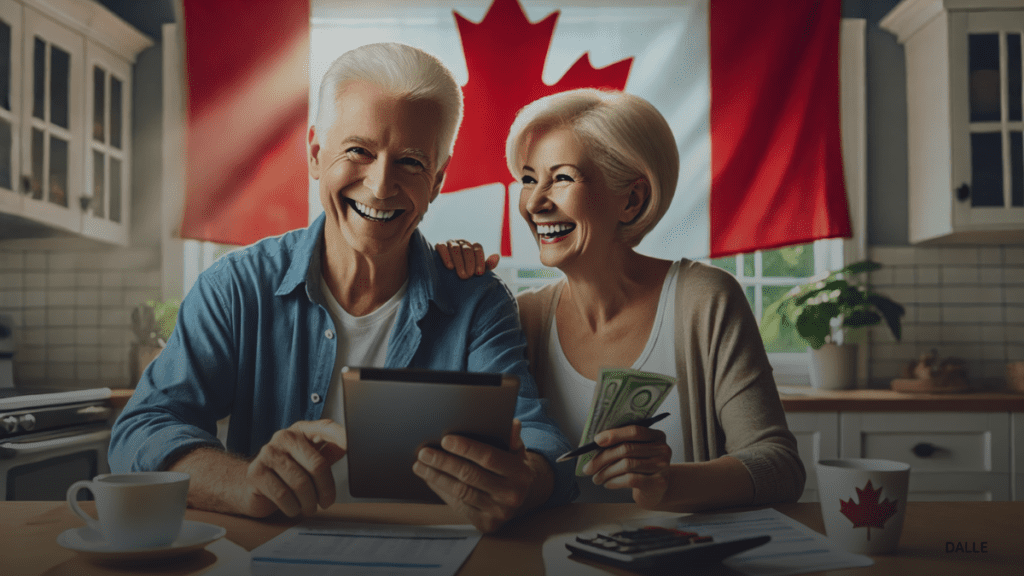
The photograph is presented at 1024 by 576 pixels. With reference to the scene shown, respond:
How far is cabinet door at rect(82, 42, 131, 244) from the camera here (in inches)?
123

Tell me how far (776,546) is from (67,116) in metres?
3.21

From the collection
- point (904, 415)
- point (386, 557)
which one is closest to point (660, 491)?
point (386, 557)

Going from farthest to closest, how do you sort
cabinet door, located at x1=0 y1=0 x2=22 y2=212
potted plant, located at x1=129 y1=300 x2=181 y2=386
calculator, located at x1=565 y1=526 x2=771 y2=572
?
potted plant, located at x1=129 y1=300 x2=181 y2=386
cabinet door, located at x1=0 y1=0 x2=22 y2=212
calculator, located at x1=565 y1=526 x2=771 y2=572

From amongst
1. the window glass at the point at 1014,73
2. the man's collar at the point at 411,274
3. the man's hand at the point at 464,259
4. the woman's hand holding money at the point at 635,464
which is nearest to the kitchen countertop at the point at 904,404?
the window glass at the point at 1014,73

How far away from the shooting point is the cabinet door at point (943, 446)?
268 centimetres

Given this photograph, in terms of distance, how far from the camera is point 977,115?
3014 millimetres

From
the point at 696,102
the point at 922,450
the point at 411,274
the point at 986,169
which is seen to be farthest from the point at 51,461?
the point at 986,169

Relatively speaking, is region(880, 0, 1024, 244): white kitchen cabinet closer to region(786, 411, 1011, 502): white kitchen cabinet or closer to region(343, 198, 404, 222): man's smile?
region(786, 411, 1011, 502): white kitchen cabinet

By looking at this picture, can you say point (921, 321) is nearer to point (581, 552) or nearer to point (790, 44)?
point (790, 44)

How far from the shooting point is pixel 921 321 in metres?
3.29

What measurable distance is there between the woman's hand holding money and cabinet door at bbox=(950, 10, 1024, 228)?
2.52m

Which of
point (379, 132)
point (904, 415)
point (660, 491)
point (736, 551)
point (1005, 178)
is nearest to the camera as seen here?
point (736, 551)

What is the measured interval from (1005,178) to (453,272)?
256 centimetres

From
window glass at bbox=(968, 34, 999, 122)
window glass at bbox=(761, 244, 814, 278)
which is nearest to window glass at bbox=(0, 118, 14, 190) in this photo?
window glass at bbox=(761, 244, 814, 278)
